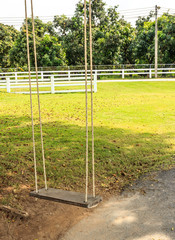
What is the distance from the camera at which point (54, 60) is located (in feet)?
107

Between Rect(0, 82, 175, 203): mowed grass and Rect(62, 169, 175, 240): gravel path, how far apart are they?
1.64 ft

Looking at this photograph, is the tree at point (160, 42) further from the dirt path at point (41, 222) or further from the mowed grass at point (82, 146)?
the dirt path at point (41, 222)

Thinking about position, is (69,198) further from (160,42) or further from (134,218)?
(160,42)

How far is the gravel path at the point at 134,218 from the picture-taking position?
3666 millimetres

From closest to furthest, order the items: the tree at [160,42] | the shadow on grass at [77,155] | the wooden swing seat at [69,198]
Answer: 1. the wooden swing seat at [69,198]
2. the shadow on grass at [77,155]
3. the tree at [160,42]

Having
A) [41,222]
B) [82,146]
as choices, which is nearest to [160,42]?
[82,146]

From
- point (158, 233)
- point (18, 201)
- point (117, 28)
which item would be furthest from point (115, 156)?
point (117, 28)

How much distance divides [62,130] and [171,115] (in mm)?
4112

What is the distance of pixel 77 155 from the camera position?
6.52 metres

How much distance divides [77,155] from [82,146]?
633mm

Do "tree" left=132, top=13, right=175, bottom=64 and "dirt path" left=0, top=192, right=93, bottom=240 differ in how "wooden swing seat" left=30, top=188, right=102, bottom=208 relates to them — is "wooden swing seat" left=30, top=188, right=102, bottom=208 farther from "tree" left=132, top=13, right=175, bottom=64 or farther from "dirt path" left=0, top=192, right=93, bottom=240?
"tree" left=132, top=13, right=175, bottom=64

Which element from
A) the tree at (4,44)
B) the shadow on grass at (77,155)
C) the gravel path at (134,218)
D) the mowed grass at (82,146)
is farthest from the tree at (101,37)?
the gravel path at (134,218)

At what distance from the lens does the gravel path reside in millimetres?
3666

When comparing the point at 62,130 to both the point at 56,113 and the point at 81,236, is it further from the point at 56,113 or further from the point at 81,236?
the point at 81,236
